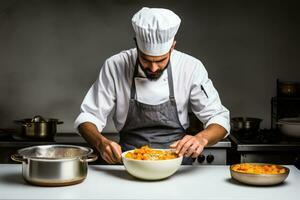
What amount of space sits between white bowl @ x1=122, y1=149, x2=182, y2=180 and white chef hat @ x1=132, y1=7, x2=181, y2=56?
2.31ft

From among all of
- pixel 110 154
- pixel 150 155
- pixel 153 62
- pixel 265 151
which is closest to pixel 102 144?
pixel 110 154

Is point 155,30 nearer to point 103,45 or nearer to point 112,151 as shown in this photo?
point 112,151

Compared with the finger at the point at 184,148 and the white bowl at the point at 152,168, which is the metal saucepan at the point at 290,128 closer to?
the finger at the point at 184,148

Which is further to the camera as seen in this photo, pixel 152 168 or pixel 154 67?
pixel 154 67

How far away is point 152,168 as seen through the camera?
2.21 meters

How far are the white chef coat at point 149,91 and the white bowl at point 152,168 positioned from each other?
0.71 metres

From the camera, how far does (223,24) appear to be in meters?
4.53

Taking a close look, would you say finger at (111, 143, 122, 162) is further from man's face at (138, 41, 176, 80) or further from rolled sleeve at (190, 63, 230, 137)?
rolled sleeve at (190, 63, 230, 137)

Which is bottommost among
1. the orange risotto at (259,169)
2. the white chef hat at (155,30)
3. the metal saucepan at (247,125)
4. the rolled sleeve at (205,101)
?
the orange risotto at (259,169)

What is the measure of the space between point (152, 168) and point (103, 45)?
2501 mm

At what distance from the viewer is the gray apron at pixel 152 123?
9.77 feet

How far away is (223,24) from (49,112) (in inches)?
73.3

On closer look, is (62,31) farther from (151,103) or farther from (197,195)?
(197,195)

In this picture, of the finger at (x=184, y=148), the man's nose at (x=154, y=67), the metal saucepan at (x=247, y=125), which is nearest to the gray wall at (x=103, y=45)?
the metal saucepan at (x=247, y=125)
